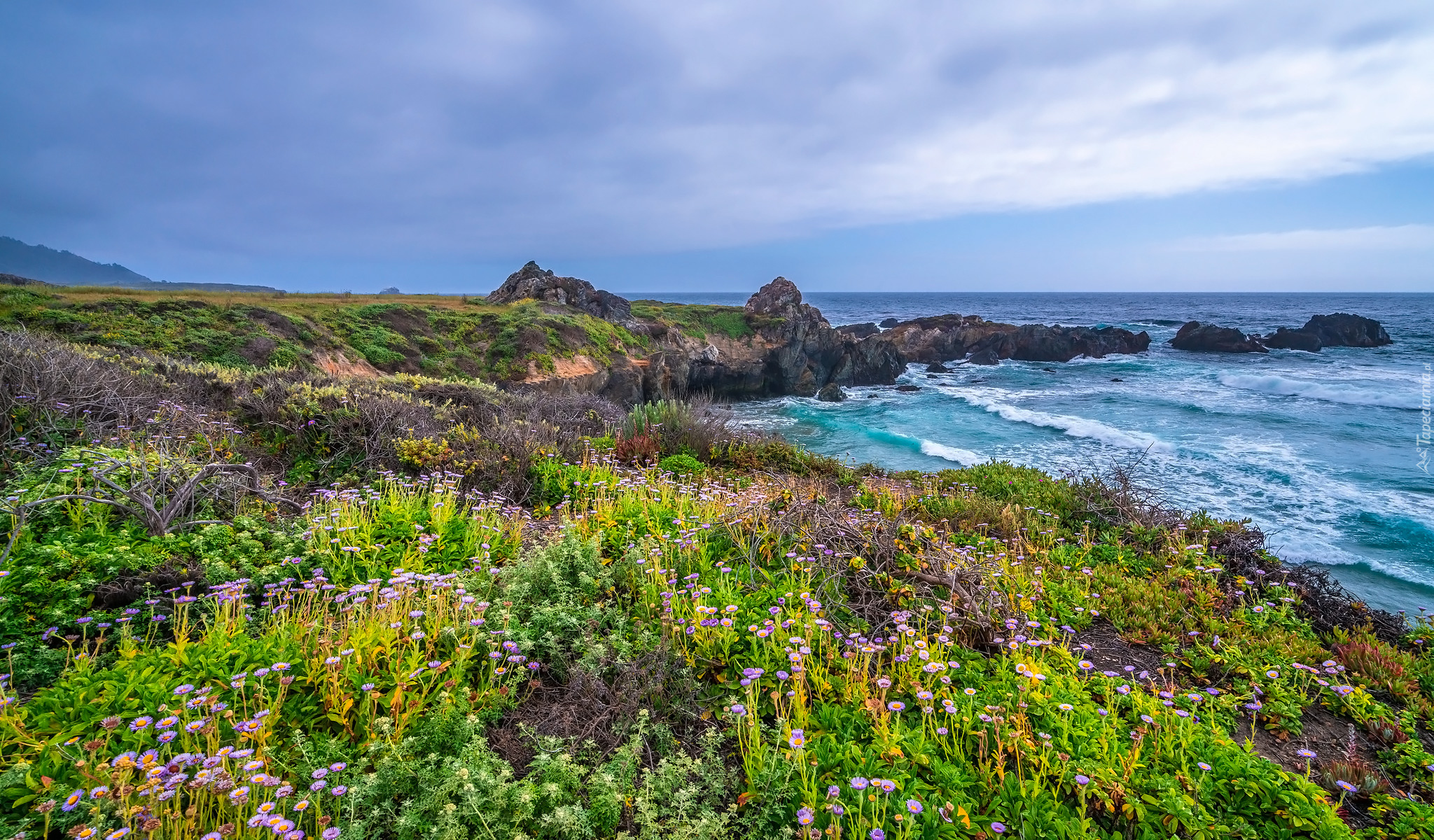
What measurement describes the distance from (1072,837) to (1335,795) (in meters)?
1.80

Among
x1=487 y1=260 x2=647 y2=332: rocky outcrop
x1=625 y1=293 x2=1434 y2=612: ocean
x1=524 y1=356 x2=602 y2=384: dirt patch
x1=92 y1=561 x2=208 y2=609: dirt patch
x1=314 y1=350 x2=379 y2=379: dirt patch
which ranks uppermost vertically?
x1=487 y1=260 x2=647 y2=332: rocky outcrop

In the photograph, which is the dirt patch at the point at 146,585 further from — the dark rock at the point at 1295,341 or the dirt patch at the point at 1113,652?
the dark rock at the point at 1295,341

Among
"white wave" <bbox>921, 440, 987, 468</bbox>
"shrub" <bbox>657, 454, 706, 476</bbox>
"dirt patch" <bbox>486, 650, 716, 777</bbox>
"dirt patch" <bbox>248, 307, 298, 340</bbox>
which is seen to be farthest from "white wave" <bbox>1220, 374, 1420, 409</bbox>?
"dirt patch" <bbox>248, 307, 298, 340</bbox>

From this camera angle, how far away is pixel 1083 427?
966 inches

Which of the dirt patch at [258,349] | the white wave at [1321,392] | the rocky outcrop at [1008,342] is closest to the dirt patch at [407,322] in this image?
the dirt patch at [258,349]

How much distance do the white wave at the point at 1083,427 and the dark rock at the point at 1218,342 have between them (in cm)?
3441

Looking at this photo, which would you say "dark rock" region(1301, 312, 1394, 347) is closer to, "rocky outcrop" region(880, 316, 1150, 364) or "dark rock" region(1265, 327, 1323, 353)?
"dark rock" region(1265, 327, 1323, 353)

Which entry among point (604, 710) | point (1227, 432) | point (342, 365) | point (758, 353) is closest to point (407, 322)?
point (342, 365)

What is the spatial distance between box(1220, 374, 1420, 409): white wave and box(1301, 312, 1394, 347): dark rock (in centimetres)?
2534

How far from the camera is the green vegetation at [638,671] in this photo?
7.95ft

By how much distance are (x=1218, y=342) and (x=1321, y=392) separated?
89.0 ft

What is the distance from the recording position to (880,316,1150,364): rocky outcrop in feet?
166

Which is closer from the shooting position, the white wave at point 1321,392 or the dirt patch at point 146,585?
the dirt patch at point 146,585

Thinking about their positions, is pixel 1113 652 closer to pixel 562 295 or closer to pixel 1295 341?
pixel 562 295
